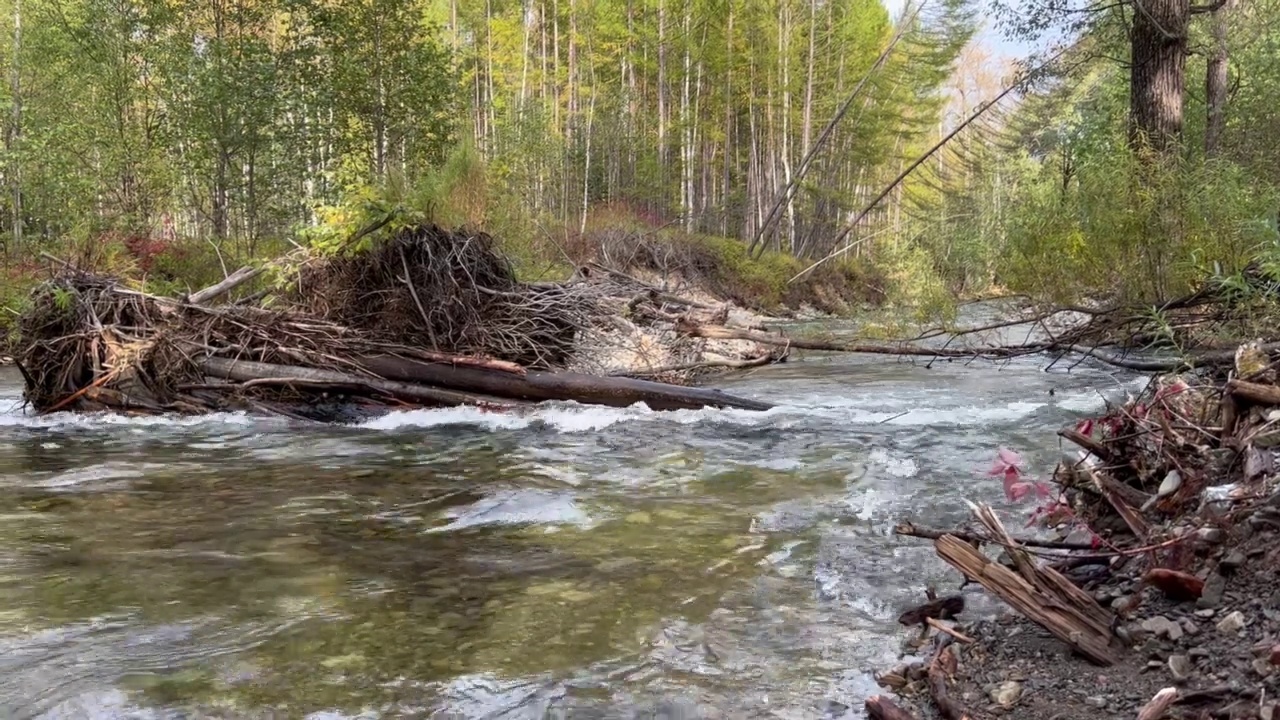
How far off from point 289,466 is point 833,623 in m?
4.49

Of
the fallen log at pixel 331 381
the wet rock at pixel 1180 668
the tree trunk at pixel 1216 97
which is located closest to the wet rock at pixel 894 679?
the wet rock at pixel 1180 668

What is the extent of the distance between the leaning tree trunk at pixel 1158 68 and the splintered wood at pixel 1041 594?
7939mm

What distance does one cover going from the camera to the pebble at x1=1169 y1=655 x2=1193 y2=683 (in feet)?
7.18

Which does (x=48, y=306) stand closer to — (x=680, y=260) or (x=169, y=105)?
(x=169, y=105)

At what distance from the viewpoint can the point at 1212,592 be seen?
2496mm

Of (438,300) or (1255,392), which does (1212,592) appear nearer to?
(1255,392)

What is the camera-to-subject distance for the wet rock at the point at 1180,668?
2.19 meters

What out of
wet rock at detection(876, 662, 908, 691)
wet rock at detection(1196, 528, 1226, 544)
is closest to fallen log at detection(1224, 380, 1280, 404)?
wet rock at detection(1196, 528, 1226, 544)

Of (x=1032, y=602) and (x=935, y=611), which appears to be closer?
(x=1032, y=602)

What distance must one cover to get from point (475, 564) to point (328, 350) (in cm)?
505

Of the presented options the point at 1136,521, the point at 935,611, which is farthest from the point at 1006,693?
the point at 1136,521

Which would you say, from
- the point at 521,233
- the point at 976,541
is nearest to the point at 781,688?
the point at 976,541

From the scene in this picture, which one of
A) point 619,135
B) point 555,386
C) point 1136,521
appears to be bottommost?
point 1136,521

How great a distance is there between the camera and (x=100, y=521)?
15.1 ft
